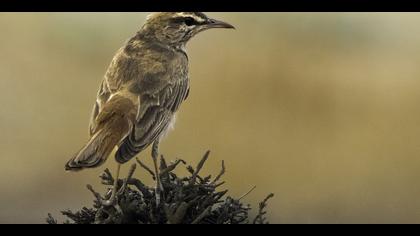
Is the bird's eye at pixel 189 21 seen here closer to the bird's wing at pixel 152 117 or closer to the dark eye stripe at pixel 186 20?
the dark eye stripe at pixel 186 20

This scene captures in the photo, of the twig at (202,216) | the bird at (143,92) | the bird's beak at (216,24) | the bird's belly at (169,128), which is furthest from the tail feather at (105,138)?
the bird's beak at (216,24)

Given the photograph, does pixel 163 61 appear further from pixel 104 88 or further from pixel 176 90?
pixel 104 88

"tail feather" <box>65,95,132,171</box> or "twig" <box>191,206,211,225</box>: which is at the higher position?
"tail feather" <box>65,95,132,171</box>

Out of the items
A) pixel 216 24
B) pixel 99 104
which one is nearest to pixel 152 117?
pixel 99 104

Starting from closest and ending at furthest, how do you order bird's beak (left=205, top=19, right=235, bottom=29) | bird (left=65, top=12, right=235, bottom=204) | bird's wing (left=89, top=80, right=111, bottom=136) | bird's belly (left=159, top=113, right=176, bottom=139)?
bird (left=65, top=12, right=235, bottom=204), bird's wing (left=89, top=80, right=111, bottom=136), bird's belly (left=159, top=113, right=176, bottom=139), bird's beak (left=205, top=19, right=235, bottom=29)

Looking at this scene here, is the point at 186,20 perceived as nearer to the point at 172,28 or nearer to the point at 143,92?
the point at 172,28

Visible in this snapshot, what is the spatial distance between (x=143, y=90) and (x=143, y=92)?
2cm

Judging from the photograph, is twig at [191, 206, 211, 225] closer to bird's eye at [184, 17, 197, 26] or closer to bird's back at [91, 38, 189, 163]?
bird's back at [91, 38, 189, 163]

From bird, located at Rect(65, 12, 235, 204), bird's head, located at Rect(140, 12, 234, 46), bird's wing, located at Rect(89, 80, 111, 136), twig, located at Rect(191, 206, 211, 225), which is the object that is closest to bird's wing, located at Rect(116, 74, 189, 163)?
bird, located at Rect(65, 12, 235, 204)

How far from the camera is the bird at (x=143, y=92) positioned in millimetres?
3777

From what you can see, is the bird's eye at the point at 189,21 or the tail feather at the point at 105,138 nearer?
the tail feather at the point at 105,138

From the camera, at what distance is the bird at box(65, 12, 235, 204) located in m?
3.78

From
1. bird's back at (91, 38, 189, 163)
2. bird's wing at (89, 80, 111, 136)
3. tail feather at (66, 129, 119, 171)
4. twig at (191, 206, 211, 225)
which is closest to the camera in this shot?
twig at (191, 206, 211, 225)

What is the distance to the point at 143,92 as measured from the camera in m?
4.39
